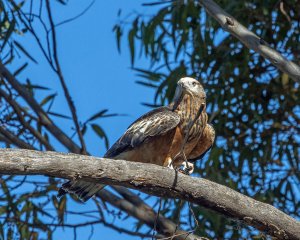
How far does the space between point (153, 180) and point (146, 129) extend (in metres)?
1.55

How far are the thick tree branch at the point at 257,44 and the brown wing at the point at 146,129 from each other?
0.63 meters

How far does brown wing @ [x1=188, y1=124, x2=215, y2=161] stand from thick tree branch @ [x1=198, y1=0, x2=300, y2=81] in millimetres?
622

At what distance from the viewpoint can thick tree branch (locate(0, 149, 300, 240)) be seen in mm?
3658

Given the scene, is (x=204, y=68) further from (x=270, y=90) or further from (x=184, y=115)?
(x=184, y=115)

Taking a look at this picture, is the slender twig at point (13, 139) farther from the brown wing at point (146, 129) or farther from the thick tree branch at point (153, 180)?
the thick tree branch at point (153, 180)

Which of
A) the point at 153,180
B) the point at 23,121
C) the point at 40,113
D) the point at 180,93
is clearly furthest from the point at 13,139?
the point at 153,180

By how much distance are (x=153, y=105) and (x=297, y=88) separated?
1284 mm

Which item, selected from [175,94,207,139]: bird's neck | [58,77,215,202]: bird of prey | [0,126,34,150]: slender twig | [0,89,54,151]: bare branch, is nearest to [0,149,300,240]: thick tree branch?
[58,77,215,202]: bird of prey

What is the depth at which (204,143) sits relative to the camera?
5.73 meters

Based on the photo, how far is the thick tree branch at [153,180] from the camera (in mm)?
3658

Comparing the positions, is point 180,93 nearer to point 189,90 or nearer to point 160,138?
point 189,90

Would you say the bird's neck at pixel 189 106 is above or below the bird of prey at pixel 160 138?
above

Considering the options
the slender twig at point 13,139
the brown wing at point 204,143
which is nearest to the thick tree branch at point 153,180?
the brown wing at point 204,143

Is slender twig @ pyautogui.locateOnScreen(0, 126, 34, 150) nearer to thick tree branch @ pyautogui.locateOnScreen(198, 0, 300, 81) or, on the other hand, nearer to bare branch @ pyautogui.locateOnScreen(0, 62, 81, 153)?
bare branch @ pyautogui.locateOnScreen(0, 62, 81, 153)
